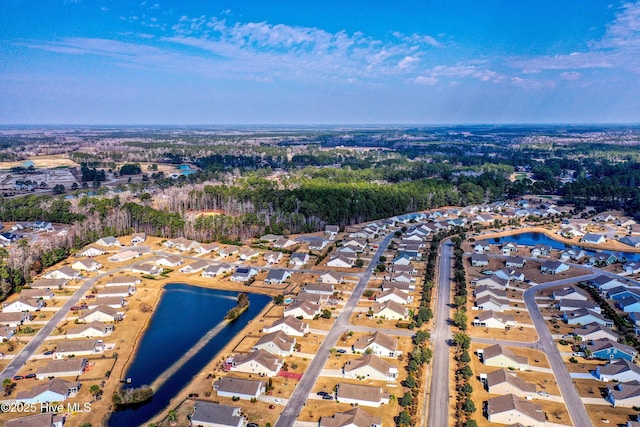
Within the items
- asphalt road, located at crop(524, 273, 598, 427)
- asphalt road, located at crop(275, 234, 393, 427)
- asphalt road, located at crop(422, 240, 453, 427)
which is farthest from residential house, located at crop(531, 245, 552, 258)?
asphalt road, located at crop(275, 234, 393, 427)

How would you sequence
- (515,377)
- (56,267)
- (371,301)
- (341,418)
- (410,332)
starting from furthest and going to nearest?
(56,267) < (371,301) < (410,332) < (515,377) < (341,418)

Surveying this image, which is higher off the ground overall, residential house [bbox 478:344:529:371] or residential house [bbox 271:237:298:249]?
residential house [bbox 271:237:298:249]

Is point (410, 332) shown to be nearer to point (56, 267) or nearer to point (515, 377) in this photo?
point (515, 377)

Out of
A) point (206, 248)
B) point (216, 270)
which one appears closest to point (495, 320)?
point (216, 270)

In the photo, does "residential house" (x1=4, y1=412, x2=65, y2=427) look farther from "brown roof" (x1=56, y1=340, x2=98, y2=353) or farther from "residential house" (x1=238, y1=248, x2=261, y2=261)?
"residential house" (x1=238, y1=248, x2=261, y2=261)

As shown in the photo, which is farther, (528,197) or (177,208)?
(528,197)

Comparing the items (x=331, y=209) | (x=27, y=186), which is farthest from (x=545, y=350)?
(x=27, y=186)

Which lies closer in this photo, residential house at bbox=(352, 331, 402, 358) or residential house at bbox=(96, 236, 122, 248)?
residential house at bbox=(352, 331, 402, 358)
